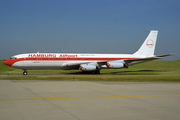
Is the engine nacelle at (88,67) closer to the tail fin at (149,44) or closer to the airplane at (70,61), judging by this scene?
the airplane at (70,61)

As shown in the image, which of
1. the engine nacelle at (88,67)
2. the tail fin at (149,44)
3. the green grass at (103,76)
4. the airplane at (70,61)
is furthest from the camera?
the tail fin at (149,44)

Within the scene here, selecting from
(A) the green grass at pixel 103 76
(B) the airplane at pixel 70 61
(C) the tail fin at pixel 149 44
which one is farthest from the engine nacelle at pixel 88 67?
(C) the tail fin at pixel 149 44

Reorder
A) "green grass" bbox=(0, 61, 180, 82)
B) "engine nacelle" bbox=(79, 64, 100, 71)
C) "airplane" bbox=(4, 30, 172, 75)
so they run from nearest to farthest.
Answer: "green grass" bbox=(0, 61, 180, 82) < "airplane" bbox=(4, 30, 172, 75) < "engine nacelle" bbox=(79, 64, 100, 71)

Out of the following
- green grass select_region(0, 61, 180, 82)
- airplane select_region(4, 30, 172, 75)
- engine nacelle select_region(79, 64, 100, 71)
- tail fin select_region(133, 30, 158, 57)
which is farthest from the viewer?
tail fin select_region(133, 30, 158, 57)


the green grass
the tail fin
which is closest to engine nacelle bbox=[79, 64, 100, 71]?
the green grass

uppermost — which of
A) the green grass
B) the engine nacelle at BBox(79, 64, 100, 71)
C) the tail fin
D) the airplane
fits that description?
the tail fin

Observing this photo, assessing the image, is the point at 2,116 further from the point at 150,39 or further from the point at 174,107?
the point at 150,39

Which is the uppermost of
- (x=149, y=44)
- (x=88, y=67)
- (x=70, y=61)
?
(x=149, y=44)

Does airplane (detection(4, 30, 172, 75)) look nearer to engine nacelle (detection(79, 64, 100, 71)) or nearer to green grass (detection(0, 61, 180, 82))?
engine nacelle (detection(79, 64, 100, 71))

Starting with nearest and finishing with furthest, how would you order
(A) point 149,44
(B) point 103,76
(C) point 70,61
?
(B) point 103,76, (C) point 70,61, (A) point 149,44

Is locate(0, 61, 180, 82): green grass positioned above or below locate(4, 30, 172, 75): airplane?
below

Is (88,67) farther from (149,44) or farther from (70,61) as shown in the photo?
(149,44)

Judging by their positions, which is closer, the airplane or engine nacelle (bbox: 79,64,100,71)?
the airplane

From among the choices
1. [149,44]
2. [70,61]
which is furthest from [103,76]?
[149,44]
